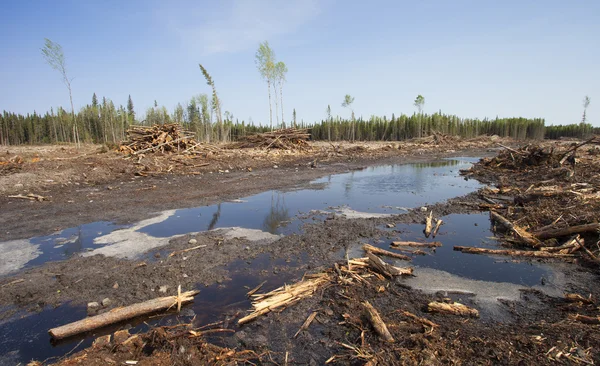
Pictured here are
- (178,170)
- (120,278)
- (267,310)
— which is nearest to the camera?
(267,310)

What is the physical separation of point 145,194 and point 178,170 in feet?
14.8

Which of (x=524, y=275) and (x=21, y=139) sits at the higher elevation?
(x=21, y=139)

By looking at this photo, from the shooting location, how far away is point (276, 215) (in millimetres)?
7496

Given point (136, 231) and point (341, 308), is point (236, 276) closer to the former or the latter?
point (341, 308)

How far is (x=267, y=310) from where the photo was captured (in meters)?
3.38

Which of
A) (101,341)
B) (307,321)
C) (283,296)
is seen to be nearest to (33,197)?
(101,341)

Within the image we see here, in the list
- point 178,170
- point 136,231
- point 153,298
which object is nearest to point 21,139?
point 178,170

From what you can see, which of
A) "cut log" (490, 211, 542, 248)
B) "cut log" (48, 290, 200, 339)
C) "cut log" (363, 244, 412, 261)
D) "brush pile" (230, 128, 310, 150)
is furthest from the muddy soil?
"cut log" (490, 211, 542, 248)

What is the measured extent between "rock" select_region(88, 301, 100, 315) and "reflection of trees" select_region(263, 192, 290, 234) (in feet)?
10.6

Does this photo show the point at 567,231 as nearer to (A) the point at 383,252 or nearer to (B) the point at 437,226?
(B) the point at 437,226

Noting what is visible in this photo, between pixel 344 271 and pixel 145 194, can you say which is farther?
pixel 145 194

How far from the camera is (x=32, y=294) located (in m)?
3.74

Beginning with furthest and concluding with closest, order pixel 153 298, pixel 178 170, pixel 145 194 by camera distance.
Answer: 1. pixel 178 170
2. pixel 145 194
3. pixel 153 298

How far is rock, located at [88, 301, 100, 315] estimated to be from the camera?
3366mm
